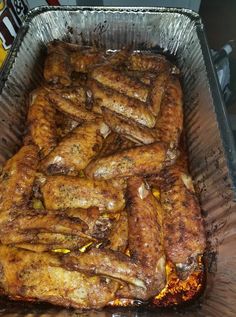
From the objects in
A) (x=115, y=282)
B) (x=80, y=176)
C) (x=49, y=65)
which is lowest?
(x=115, y=282)

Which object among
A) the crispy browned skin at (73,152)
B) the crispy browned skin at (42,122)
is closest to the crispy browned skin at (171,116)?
the crispy browned skin at (73,152)

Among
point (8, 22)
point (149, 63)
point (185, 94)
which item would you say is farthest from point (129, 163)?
point (8, 22)

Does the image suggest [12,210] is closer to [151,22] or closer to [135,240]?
[135,240]

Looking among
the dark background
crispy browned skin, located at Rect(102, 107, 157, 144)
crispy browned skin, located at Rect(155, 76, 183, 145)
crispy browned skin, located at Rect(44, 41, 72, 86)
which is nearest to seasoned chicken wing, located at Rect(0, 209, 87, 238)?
crispy browned skin, located at Rect(102, 107, 157, 144)

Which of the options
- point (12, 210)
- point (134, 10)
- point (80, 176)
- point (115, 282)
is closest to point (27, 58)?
point (134, 10)

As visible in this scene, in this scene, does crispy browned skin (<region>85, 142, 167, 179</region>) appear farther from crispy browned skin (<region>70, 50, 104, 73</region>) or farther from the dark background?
the dark background

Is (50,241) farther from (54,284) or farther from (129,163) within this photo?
(129,163)
